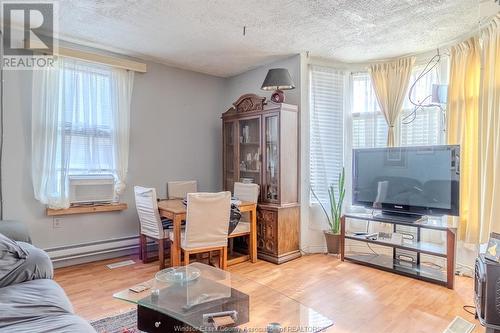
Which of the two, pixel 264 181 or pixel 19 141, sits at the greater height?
pixel 19 141

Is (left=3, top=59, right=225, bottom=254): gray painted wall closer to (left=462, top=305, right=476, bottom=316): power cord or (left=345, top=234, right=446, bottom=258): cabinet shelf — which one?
(left=345, top=234, right=446, bottom=258): cabinet shelf

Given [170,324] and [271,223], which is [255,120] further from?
[170,324]

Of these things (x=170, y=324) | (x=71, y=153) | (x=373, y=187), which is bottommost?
(x=170, y=324)

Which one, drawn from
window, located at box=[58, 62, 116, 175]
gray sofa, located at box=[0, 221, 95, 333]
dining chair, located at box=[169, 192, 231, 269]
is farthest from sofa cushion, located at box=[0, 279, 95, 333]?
window, located at box=[58, 62, 116, 175]

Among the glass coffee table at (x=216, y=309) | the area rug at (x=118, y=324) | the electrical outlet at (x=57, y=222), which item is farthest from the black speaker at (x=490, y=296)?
the electrical outlet at (x=57, y=222)

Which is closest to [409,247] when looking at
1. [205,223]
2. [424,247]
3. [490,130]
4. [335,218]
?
[424,247]

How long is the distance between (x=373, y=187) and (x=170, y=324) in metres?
2.70

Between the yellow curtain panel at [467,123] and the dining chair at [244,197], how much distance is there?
87.8 inches

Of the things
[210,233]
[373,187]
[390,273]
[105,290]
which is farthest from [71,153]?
[390,273]

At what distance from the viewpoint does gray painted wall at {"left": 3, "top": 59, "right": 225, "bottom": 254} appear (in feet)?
10.4

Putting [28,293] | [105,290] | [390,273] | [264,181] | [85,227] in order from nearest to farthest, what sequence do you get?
[28,293]
[105,290]
[390,273]
[85,227]
[264,181]

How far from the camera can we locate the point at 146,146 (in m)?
4.05

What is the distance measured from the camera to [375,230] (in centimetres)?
397

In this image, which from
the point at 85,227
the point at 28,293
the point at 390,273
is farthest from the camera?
the point at 85,227
